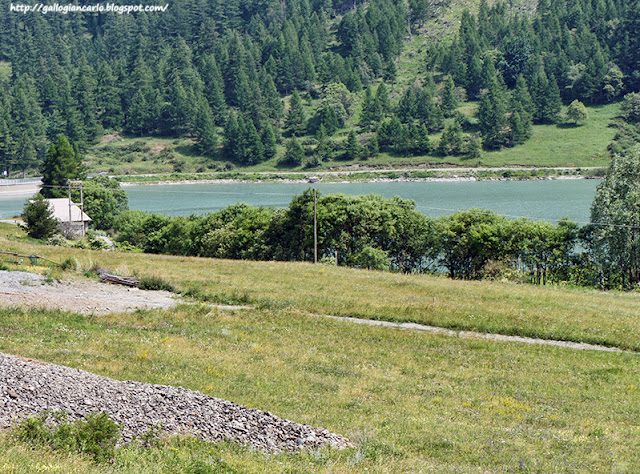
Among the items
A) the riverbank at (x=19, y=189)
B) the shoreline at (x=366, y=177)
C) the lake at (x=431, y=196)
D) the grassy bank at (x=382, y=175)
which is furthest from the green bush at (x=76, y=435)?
the grassy bank at (x=382, y=175)

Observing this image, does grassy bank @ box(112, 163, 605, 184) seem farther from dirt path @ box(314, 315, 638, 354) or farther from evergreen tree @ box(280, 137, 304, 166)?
dirt path @ box(314, 315, 638, 354)

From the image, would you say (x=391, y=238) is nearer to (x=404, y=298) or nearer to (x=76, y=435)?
(x=404, y=298)

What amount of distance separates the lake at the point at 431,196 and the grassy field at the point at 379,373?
63.2m

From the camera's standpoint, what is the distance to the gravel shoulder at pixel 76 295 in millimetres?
25469

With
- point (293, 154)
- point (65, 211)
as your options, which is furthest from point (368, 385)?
point (293, 154)

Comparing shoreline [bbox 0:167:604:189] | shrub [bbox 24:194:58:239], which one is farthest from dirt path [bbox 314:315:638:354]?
shoreline [bbox 0:167:604:189]

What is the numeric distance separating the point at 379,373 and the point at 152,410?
26.3 ft

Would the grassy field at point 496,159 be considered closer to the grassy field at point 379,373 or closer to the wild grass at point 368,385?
the grassy field at point 379,373

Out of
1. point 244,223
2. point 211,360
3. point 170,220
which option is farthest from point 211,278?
point 170,220

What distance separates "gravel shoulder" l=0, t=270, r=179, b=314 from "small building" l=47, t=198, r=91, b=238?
48.4m

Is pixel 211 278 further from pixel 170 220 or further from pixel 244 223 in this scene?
pixel 170 220

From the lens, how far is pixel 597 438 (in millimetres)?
13297

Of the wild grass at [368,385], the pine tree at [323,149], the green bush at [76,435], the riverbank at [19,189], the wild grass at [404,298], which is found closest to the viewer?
the green bush at [76,435]

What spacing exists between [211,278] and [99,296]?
7.95 metres
